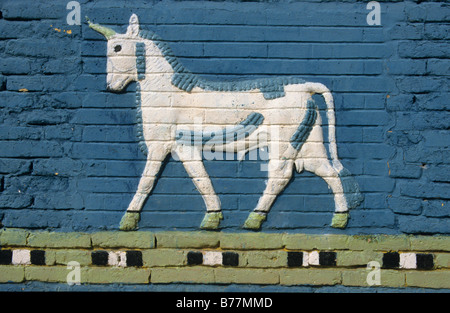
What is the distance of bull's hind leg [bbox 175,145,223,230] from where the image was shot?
309 centimetres

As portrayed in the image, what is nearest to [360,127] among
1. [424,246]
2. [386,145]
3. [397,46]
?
[386,145]

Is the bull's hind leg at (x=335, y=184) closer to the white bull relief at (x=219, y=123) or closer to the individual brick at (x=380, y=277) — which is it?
the white bull relief at (x=219, y=123)

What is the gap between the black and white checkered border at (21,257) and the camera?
3131 mm

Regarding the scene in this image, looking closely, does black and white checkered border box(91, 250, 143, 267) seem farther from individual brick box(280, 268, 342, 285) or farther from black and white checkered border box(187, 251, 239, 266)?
individual brick box(280, 268, 342, 285)

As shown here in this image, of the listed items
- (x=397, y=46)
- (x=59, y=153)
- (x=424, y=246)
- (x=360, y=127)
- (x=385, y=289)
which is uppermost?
(x=397, y=46)

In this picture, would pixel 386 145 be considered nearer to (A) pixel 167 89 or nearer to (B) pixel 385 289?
(B) pixel 385 289

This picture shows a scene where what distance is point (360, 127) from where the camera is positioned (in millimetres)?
3102

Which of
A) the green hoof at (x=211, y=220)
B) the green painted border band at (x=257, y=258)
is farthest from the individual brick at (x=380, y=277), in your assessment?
the green hoof at (x=211, y=220)

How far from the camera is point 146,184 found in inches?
122

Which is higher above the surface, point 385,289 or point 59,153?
point 59,153

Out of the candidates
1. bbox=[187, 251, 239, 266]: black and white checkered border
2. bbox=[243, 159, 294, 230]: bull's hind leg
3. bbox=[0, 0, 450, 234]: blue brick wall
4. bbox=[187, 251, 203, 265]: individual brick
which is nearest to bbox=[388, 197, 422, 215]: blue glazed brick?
bbox=[0, 0, 450, 234]: blue brick wall

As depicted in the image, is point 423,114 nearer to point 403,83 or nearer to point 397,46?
point 403,83

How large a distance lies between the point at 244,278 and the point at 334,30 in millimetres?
1872

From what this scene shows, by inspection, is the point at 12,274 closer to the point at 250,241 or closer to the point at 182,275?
the point at 182,275
